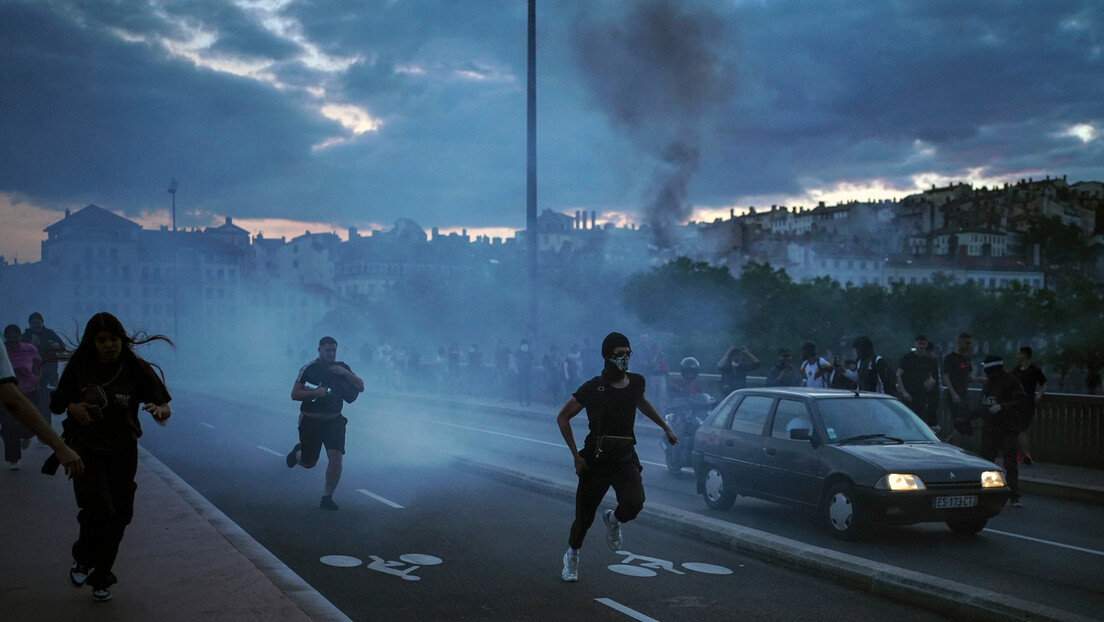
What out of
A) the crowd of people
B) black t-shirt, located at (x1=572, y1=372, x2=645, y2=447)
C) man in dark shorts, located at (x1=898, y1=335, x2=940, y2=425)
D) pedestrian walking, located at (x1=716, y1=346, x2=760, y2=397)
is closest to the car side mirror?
the crowd of people

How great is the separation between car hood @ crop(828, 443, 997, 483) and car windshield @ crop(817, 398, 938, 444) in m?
0.16

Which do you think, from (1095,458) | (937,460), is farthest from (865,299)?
(937,460)

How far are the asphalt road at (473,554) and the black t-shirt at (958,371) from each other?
4.01 m

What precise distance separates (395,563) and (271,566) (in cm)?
111

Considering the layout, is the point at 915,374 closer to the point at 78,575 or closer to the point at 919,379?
the point at 919,379

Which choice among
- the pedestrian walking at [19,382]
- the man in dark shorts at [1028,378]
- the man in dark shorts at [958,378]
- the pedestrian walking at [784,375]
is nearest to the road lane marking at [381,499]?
the pedestrian walking at [19,382]

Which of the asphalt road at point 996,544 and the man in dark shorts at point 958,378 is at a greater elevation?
the man in dark shorts at point 958,378

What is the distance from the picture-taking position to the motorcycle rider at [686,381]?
13344 mm

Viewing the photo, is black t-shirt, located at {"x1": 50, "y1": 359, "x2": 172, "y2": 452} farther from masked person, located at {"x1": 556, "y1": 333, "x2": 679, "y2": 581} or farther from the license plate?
the license plate

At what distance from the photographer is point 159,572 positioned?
637cm

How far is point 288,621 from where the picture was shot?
5.15m

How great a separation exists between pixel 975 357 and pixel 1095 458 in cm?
7980

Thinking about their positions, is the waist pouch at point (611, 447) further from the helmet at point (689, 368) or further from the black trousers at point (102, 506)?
the helmet at point (689, 368)

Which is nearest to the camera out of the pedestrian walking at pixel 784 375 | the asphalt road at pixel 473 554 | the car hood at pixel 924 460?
the asphalt road at pixel 473 554
